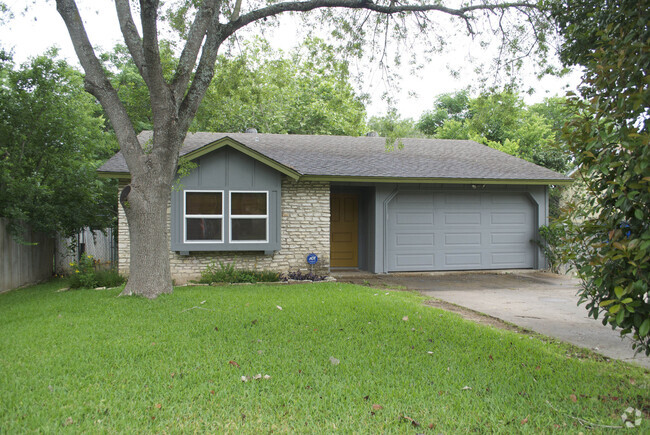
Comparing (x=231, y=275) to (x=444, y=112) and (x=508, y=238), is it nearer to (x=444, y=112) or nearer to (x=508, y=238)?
(x=508, y=238)

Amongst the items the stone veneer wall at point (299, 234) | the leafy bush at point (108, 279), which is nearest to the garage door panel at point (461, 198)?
the stone veneer wall at point (299, 234)

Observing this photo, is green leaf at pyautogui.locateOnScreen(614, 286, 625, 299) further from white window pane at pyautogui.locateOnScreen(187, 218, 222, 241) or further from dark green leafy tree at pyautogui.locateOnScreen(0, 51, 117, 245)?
dark green leafy tree at pyautogui.locateOnScreen(0, 51, 117, 245)

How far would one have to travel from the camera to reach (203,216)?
10156 millimetres

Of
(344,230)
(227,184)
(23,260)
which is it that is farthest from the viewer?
(344,230)

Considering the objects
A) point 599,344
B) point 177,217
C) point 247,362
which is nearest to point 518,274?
point 599,344

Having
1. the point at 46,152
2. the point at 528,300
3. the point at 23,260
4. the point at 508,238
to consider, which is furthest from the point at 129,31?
the point at 508,238

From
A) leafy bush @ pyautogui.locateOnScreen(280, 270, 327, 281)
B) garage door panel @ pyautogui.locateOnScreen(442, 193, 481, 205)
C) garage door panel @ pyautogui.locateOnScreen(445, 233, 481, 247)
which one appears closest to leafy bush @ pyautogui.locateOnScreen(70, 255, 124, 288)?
leafy bush @ pyautogui.locateOnScreen(280, 270, 327, 281)

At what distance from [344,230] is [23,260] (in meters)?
8.29

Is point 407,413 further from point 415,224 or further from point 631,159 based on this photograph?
point 415,224

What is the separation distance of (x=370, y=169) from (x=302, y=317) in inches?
247

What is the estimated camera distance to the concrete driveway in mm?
5586

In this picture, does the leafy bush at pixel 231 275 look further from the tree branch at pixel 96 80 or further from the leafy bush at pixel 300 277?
the tree branch at pixel 96 80

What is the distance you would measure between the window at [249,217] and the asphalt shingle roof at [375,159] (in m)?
1.16

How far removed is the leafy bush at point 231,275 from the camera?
32.8 ft
